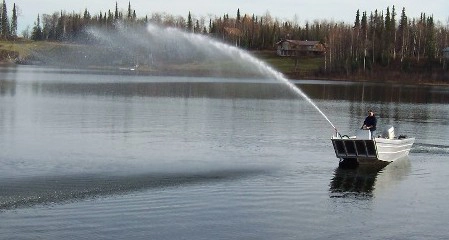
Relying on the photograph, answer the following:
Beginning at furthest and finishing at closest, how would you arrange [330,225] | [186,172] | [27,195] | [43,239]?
[186,172] → [27,195] → [330,225] → [43,239]

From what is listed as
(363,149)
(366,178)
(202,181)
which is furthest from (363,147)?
(202,181)

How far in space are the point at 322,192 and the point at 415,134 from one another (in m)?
34.9

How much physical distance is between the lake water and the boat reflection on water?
0.09 metres

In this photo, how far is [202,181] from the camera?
39125 millimetres

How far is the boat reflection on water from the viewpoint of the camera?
128ft

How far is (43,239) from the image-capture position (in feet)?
87.4

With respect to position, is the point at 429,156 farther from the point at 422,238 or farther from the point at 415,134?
the point at 422,238

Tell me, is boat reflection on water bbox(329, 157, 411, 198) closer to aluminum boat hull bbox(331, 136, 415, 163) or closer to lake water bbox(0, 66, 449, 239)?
lake water bbox(0, 66, 449, 239)

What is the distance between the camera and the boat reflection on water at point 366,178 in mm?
39031

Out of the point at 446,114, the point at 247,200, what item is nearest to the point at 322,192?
the point at 247,200

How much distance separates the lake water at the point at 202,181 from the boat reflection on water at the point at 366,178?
0.30 feet

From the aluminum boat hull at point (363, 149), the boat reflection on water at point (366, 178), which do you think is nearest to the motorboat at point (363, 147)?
the aluminum boat hull at point (363, 149)

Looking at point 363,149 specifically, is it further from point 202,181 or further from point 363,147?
point 202,181

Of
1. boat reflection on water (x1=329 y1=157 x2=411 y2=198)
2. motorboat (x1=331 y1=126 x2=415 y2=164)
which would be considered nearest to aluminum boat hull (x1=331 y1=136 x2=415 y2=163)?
motorboat (x1=331 y1=126 x2=415 y2=164)
